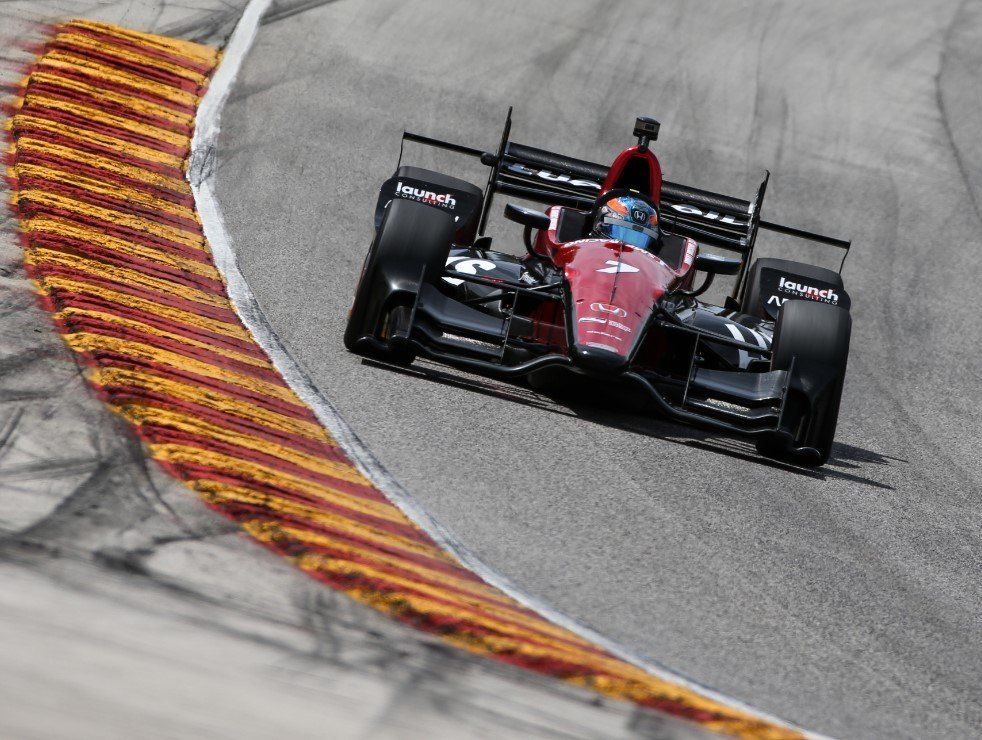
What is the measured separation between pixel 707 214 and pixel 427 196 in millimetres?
2116

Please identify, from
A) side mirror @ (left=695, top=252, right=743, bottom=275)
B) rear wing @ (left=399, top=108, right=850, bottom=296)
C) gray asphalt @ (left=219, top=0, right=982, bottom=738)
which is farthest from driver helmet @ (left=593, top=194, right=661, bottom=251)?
gray asphalt @ (left=219, top=0, right=982, bottom=738)

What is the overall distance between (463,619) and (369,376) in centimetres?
312

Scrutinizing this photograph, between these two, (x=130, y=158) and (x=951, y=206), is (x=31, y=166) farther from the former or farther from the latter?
(x=951, y=206)

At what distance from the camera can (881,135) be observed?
15914 mm

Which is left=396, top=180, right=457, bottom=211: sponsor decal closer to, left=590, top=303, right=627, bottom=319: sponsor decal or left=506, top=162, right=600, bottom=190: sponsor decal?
left=506, top=162, right=600, bottom=190: sponsor decal

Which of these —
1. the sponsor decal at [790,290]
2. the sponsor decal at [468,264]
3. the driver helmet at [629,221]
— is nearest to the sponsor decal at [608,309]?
the sponsor decal at [468,264]

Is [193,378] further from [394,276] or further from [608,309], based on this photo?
[608,309]

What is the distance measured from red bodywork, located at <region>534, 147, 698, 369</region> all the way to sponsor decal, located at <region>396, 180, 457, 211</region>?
25.6 inches

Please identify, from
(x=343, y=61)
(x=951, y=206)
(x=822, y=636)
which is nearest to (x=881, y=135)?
(x=951, y=206)

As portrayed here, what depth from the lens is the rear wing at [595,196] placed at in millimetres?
9547

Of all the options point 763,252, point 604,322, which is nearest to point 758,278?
point 604,322

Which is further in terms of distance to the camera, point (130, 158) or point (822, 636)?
point (130, 158)

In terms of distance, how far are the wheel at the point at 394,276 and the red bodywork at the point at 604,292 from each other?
2.44 ft

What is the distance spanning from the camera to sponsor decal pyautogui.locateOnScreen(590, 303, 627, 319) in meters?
7.36
